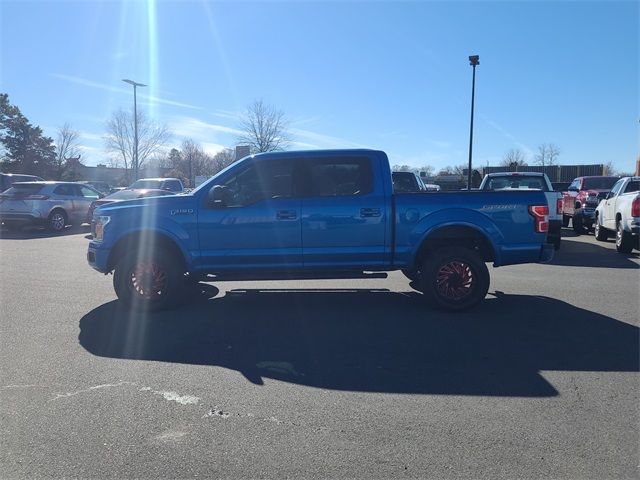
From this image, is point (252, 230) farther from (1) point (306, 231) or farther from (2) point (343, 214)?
(2) point (343, 214)

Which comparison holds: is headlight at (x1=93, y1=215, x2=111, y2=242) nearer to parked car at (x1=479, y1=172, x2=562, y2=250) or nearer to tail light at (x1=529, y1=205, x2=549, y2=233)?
tail light at (x1=529, y1=205, x2=549, y2=233)

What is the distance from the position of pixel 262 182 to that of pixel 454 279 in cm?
288

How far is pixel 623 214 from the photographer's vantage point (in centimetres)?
1230

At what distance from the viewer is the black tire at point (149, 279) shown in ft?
21.9

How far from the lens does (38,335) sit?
19.2ft

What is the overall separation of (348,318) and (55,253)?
942 centimetres

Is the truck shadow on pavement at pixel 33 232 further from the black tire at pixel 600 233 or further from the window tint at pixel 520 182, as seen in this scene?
the black tire at pixel 600 233

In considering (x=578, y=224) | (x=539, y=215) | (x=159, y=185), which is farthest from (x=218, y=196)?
(x=159, y=185)

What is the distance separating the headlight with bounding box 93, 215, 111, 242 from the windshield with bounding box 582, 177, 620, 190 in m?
17.2

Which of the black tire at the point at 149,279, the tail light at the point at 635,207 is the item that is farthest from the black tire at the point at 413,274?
the tail light at the point at 635,207

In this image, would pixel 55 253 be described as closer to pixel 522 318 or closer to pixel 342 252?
pixel 342 252

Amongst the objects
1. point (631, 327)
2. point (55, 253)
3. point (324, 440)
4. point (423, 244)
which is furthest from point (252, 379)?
point (55, 253)

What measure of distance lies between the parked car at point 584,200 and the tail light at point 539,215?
1057cm

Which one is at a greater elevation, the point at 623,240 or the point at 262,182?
the point at 262,182
